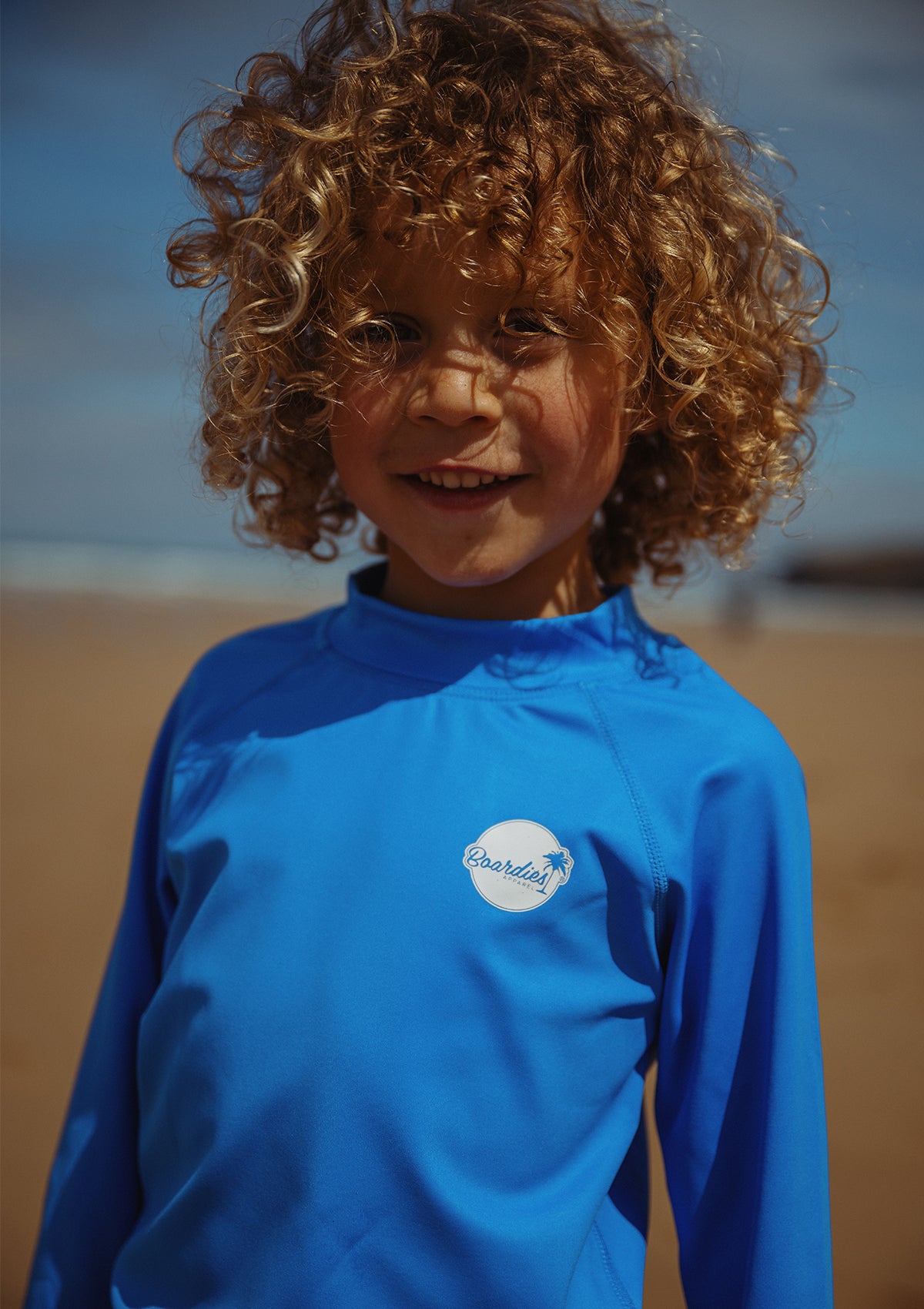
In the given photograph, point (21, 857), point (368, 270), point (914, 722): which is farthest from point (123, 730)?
point (368, 270)

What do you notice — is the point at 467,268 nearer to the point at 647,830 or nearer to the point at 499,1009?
the point at 647,830

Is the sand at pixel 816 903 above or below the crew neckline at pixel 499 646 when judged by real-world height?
below

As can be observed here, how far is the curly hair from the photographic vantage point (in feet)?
4.24

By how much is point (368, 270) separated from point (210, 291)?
36 cm

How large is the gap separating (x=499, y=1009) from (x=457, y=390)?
0.71 metres

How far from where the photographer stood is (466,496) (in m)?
1.29

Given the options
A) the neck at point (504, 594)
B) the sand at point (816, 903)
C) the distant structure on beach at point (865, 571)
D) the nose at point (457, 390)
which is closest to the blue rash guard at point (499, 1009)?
the neck at point (504, 594)

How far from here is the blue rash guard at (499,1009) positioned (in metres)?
1.13

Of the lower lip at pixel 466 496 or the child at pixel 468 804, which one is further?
the lower lip at pixel 466 496

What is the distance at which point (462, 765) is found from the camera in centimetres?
126

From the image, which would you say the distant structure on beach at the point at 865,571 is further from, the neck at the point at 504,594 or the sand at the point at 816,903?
the neck at the point at 504,594

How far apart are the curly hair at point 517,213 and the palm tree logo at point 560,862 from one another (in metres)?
0.59

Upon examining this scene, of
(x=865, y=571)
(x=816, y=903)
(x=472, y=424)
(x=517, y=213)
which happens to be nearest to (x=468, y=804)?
(x=472, y=424)

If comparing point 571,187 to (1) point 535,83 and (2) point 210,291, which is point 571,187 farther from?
(2) point 210,291
